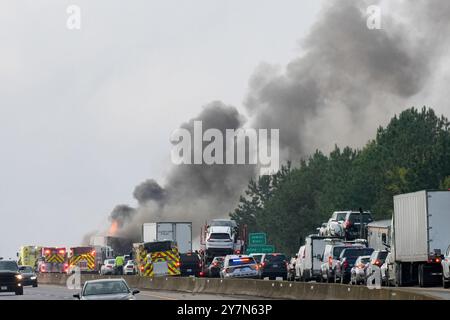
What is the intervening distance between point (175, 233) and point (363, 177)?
56.2 m

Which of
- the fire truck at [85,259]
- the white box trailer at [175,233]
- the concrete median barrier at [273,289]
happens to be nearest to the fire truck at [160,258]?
the white box trailer at [175,233]

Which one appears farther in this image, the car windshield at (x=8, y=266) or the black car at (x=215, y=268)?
the black car at (x=215, y=268)

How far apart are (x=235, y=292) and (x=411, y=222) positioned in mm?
9771

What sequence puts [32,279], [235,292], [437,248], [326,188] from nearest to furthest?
[437,248] → [235,292] → [32,279] → [326,188]

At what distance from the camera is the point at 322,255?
72375 mm

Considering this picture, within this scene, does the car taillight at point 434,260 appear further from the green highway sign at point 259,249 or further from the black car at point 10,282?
the green highway sign at point 259,249

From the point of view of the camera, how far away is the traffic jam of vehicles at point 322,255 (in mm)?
59188

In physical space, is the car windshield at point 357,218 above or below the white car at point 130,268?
above

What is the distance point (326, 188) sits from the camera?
547 feet

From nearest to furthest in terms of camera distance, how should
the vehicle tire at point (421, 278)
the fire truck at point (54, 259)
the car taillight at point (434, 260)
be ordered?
1. the car taillight at point (434, 260)
2. the vehicle tire at point (421, 278)
3. the fire truck at point (54, 259)

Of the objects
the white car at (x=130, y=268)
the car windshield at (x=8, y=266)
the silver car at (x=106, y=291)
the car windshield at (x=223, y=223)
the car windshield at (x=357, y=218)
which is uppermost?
the car windshield at (x=223, y=223)

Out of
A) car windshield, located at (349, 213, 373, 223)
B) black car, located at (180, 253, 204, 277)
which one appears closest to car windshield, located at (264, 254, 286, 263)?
car windshield, located at (349, 213, 373, 223)
